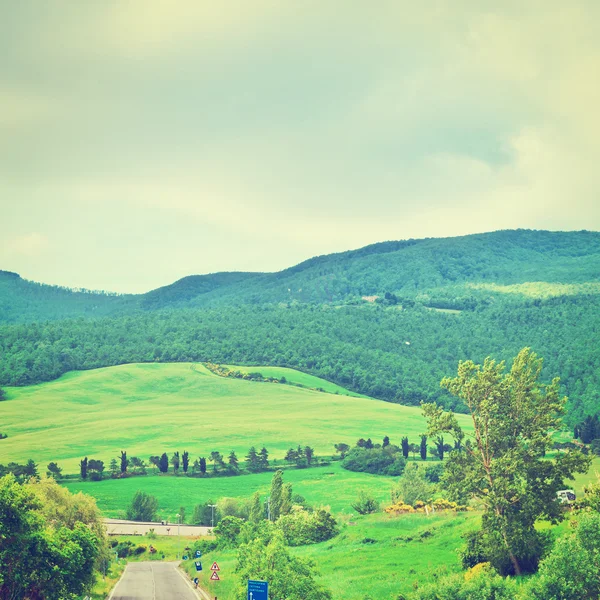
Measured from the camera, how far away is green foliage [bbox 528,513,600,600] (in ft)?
152

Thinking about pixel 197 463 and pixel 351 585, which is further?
pixel 197 463

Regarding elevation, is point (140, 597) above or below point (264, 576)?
below

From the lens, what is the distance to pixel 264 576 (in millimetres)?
53844

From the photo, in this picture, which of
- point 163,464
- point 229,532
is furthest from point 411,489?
point 163,464

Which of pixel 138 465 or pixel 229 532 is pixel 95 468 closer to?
pixel 138 465

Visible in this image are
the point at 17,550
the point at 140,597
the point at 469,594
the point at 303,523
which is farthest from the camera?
the point at 303,523

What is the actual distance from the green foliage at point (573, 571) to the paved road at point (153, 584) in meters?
40.9

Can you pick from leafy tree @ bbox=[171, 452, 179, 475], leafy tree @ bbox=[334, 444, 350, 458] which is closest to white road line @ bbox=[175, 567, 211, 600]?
leafy tree @ bbox=[171, 452, 179, 475]

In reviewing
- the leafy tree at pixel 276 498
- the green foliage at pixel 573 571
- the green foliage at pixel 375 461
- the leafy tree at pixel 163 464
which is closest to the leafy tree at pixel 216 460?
the leafy tree at pixel 163 464

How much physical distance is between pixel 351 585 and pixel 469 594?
24.2 m

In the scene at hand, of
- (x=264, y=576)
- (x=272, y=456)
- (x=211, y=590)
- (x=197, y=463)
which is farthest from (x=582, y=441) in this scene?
(x=264, y=576)

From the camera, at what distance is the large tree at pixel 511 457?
60.6 metres

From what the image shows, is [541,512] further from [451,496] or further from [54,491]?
[54,491]

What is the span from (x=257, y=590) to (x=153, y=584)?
45.8m
